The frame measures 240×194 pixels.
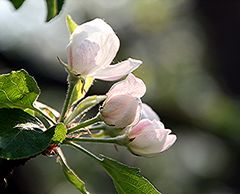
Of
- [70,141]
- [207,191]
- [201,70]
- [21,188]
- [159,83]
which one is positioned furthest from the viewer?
[201,70]

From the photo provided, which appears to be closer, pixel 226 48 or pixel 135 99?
pixel 135 99

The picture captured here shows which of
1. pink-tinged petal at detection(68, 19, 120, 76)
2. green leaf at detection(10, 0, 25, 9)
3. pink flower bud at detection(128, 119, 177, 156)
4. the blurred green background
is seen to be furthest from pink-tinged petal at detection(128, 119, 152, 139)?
the blurred green background

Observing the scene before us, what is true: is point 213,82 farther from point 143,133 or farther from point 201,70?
point 143,133

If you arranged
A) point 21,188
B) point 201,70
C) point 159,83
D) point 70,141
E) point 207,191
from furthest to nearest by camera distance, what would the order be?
point 201,70 < point 159,83 < point 207,191 < point 21,188 < point 70,141

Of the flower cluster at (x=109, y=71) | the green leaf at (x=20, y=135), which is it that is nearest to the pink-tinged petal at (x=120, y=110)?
the flower cluster at (x=109, y=71)

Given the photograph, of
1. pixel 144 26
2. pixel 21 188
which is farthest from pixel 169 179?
pixel 21 188

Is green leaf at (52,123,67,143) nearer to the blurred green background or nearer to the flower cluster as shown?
the flower cluster
